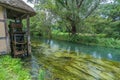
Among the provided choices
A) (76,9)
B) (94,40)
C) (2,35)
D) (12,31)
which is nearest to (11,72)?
(2,35)

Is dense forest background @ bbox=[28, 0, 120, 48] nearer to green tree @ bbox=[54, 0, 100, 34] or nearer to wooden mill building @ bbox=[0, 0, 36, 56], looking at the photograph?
green tree @ bbox=[54, 0, 100, 34]

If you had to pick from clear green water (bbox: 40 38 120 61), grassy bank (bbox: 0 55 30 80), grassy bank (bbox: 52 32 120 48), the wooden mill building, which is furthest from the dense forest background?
grassy bank (bbox: 0 55 30 80)

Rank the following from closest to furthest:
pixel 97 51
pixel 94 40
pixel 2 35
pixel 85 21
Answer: pixel 2 35, pixel 97 51, pixel 94 40, pixel 85 21

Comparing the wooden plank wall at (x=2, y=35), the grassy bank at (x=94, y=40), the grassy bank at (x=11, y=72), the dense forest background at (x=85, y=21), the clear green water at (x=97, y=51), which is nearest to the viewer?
the grassy bank at (x=11, y=72)

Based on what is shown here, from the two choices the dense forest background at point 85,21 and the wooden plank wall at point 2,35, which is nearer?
the wooden plank wall at point 2,35

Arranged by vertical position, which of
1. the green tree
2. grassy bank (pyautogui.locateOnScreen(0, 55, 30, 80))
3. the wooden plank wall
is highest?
the green tree

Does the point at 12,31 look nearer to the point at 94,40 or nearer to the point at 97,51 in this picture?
the point at 97,51

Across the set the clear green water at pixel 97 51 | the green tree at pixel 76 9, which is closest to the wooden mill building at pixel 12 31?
the clear green water at pixel 97 51

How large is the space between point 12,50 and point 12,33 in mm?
1053

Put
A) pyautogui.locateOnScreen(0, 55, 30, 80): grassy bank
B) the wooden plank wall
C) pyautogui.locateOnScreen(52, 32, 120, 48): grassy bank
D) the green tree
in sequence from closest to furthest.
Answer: pyautogui.locateOnScreen(0, 55, 30, 80): grassy bank < the wooden plank wall < pyautogui.locateOnScreen(52, 32, 120, 48): grassy bank < the green tree

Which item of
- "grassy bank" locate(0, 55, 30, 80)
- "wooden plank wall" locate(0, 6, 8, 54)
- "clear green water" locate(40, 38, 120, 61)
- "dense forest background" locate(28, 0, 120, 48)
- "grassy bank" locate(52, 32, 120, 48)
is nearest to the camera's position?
"grassy bank" locate(0, 55, 30, 80)

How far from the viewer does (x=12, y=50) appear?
9930 millimetres

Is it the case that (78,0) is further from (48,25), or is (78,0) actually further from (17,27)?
(17,27)

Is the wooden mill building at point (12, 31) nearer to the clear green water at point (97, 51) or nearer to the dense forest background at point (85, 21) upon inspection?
the clear green water at point (97, 51)
